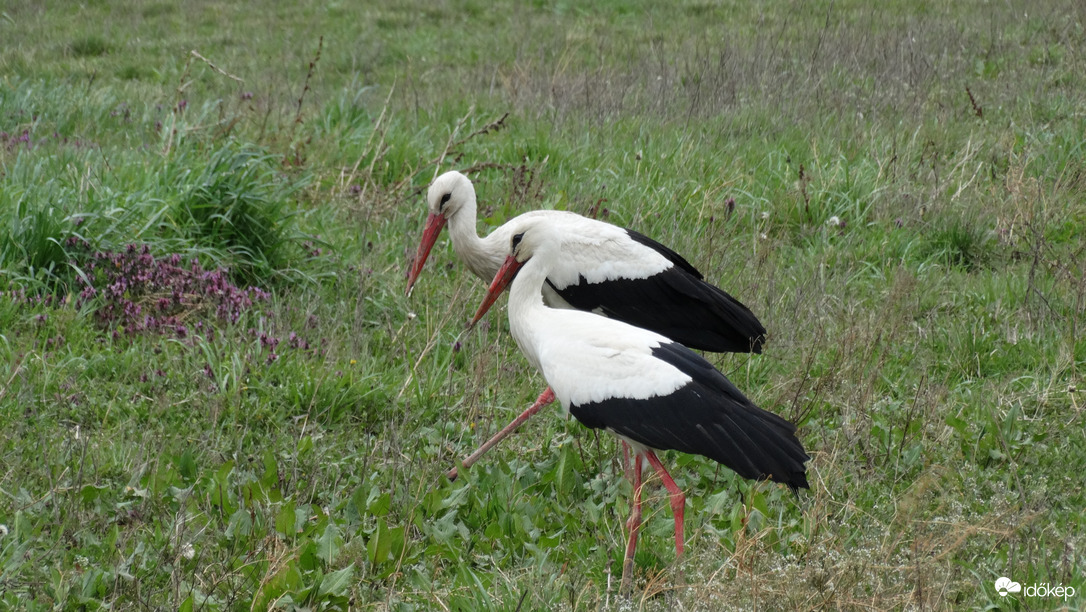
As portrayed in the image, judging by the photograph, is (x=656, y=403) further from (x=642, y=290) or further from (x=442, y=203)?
(x=442, y=203)

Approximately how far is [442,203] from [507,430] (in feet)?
4.49

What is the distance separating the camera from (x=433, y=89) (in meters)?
8.66

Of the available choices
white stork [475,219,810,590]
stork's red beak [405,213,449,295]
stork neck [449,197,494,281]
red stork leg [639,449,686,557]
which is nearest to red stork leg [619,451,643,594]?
white stork [475,219,810,590]

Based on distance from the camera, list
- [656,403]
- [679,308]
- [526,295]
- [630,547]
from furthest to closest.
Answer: [679,308] → [526,295] → [656,403] → [630,547]

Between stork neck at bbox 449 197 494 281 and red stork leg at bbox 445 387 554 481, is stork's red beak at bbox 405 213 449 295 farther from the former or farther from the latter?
red stork leg at bbox 445 387 554 481

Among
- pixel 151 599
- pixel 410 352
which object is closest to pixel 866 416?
pixel 410 352

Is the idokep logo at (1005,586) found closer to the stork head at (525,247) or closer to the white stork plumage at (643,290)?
the white stork plumage at (643,290)

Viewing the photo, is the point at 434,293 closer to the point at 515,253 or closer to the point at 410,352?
the point at 410,352

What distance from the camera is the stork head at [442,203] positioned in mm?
4848

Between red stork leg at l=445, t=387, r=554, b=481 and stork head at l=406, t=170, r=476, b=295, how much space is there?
103 cm

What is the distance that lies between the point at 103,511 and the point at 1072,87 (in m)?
7.13

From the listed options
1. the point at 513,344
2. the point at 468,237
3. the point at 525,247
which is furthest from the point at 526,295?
the point at 468,237

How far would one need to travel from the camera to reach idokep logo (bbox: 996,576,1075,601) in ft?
9.14

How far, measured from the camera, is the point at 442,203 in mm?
4918
